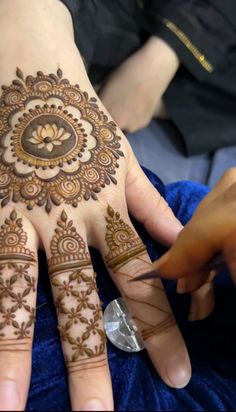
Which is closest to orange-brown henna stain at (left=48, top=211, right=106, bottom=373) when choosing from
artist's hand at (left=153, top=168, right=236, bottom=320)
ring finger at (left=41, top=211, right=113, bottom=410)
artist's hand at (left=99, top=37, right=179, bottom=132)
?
ring finger at (left=41, top=211, right=113, bottom=410)

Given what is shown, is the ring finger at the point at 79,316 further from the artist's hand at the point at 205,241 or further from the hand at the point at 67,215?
the artist's hand at the point at 205,241

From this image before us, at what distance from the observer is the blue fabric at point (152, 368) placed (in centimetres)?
60

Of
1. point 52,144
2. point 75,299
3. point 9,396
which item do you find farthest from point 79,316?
point 52,144

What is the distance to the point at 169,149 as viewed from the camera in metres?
1.09

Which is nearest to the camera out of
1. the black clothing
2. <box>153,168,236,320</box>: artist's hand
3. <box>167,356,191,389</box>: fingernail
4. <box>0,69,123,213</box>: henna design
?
<box>153,168,236,320</box>: artist's hand

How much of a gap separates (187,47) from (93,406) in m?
0.74

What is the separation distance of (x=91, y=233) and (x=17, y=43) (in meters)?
0.34

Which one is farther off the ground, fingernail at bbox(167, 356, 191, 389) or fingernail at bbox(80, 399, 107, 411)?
fingernail at bbox(167, 356, 191, 389)

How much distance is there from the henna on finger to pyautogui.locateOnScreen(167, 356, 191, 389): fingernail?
0.04 metres

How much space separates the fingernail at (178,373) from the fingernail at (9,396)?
0.18 metres

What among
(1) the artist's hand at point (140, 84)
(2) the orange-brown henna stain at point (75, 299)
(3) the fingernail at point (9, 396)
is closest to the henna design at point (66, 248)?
(2) the orange-brown henna stain at point (75, 299)

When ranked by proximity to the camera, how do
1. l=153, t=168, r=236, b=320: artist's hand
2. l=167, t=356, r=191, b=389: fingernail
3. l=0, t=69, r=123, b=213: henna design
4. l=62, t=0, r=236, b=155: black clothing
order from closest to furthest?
l=153, t=168, r=236, b=320: artist's hand → l=167, t=356, r=191, b=389: fingernail → l=0, t=69, r=123, b=213: henna design → l=62, t=0, r=236, b=155: black clothing

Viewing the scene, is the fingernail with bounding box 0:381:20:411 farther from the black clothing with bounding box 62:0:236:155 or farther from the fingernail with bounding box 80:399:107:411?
the black clothing with bounding box 62:0:236:155

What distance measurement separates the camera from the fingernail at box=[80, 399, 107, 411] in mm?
567
